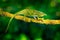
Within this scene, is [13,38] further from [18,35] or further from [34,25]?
[34,25]

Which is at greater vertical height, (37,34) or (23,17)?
(23,17)

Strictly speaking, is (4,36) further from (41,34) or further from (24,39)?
(41,34)

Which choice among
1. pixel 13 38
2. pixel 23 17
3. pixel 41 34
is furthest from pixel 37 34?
pixel 23 17

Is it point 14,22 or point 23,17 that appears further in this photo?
point 14,22

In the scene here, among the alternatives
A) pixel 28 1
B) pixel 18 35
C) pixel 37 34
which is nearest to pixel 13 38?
pixel 18 35

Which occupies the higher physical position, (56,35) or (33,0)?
(33,0)

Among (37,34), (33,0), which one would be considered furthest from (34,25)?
(33,0)
